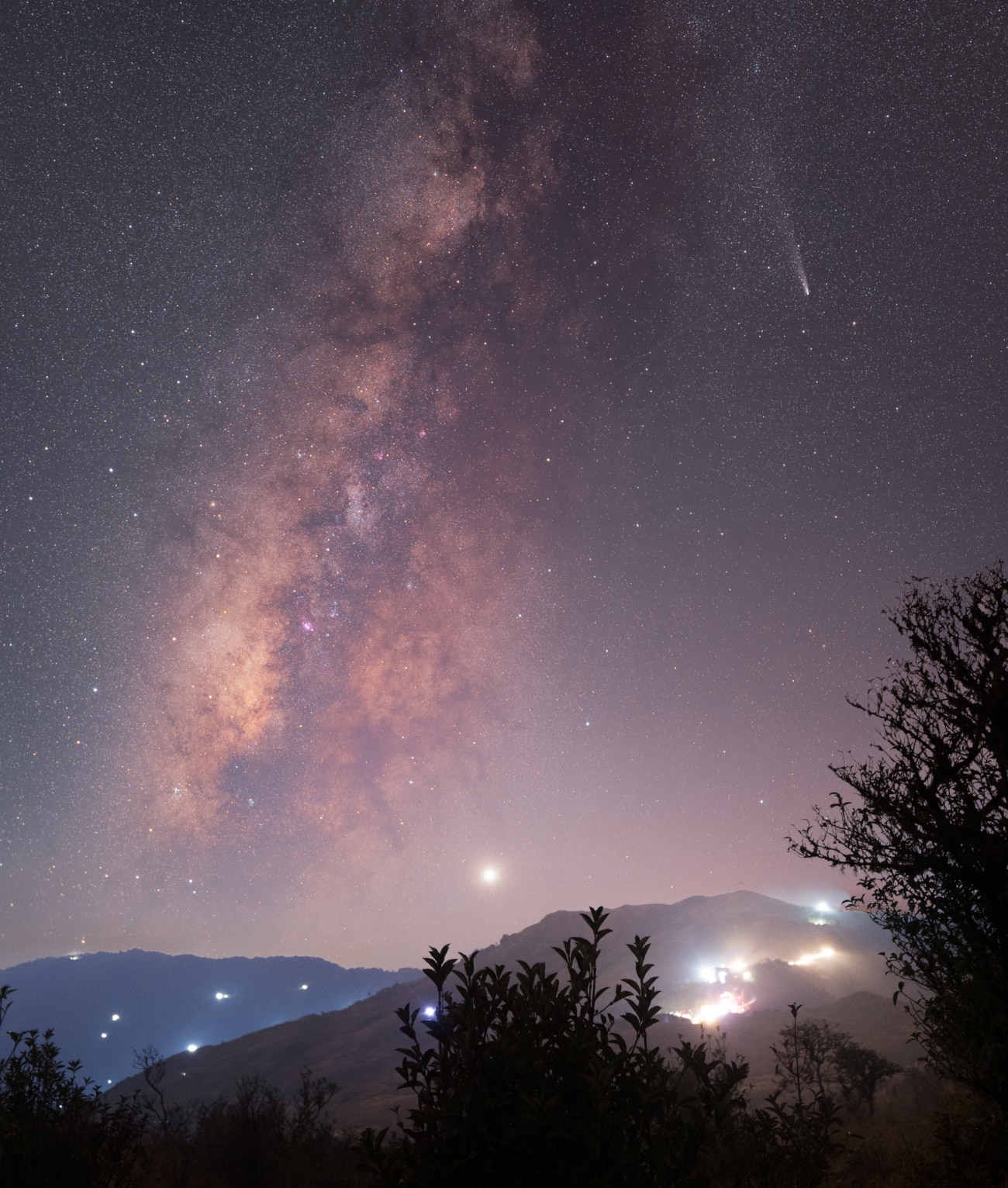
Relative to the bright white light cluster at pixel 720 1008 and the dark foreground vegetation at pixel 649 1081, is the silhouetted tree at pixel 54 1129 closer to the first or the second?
the dark foreground vegetation at pixel 649 1081

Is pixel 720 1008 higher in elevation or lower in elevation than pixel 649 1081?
lower

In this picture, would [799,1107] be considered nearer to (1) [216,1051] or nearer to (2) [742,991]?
(2) [742,991]

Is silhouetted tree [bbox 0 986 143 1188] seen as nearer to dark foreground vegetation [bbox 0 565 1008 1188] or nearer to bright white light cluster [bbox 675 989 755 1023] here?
dark foreground vegetation [bbox 0 565 1008 1188]

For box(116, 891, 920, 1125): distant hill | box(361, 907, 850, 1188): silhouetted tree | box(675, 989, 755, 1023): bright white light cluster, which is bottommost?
box(675, 989, 755, 1023): bright white light cluster

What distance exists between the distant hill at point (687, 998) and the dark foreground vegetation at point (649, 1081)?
4761cm

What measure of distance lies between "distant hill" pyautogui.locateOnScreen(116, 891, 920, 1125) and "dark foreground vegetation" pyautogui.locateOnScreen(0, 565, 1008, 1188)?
47.6 meters

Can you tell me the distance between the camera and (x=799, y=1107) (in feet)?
24.3

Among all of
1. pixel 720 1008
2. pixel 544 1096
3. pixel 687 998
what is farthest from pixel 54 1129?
pixel 687 998

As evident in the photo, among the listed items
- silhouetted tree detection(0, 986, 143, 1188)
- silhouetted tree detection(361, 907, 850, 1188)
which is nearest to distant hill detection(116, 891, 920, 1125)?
silhouetted tree detection(0, 986, 143, 1188)

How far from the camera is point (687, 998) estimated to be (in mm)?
111750

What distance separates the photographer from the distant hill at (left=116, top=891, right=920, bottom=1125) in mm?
72500

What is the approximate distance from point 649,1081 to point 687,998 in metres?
134

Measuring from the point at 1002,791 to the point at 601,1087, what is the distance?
969 cm

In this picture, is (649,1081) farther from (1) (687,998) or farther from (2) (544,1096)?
(1) (687,998)
